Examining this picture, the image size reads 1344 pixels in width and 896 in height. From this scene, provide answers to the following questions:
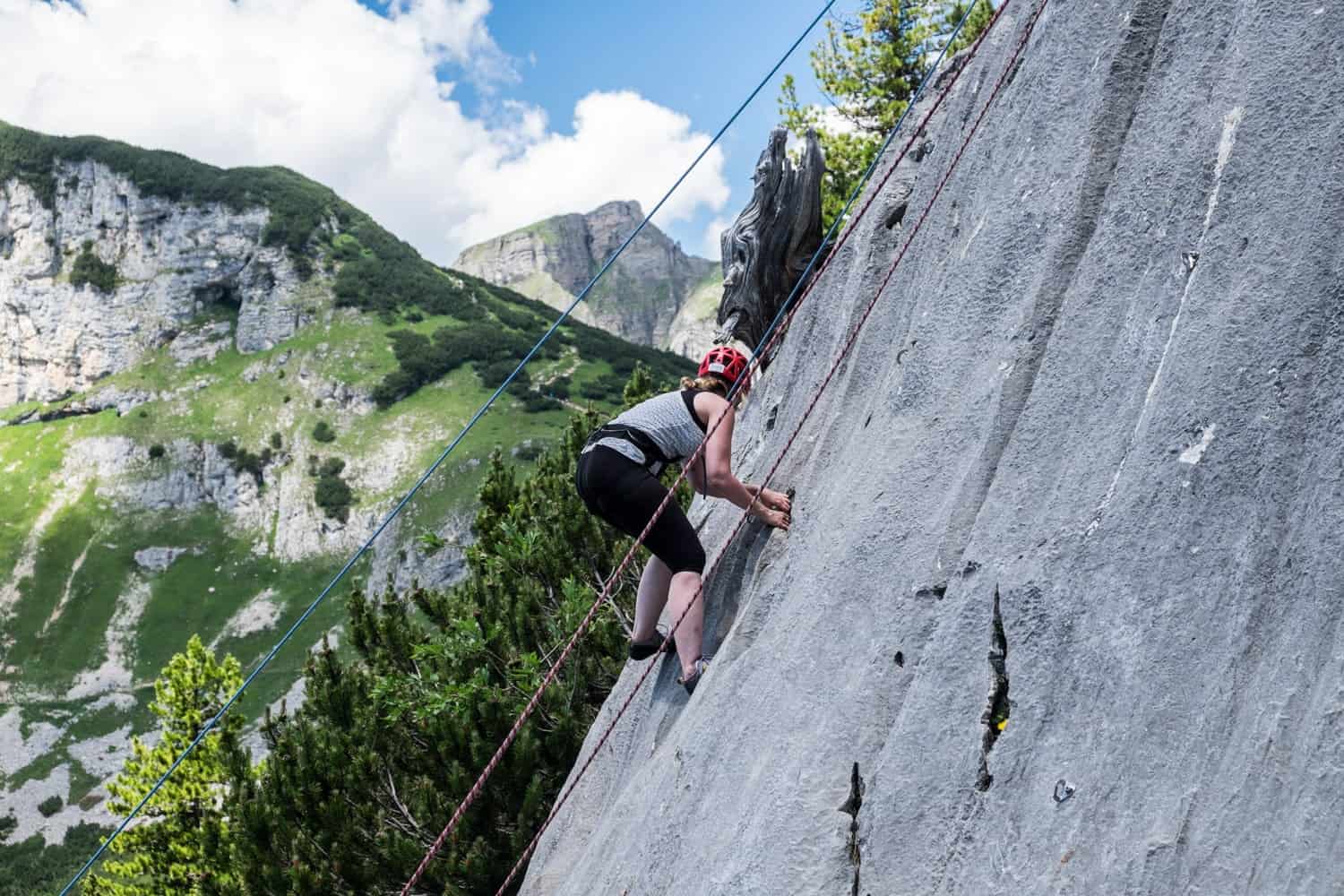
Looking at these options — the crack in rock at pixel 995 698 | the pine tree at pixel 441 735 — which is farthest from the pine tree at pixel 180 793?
the crack in rock at pixel 995 698

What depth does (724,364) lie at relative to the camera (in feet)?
20.2

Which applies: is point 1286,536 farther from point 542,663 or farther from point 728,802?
point 542,663

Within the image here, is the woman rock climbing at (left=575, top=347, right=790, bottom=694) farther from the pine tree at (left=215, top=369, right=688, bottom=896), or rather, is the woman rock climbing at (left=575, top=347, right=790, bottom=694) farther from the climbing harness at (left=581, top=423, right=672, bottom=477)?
the pine tree at (left=215, top=369, right=688, bottom=896)

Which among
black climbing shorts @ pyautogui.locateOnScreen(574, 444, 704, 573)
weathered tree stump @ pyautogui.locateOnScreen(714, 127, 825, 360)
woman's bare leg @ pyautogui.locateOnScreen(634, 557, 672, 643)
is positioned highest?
weathered tree stump @ pyautogui.locateOnScreen(714, 127, 825, 360)

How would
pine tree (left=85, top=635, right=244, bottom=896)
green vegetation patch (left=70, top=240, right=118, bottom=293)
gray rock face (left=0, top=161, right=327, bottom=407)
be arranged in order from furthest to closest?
green vegetation patch (left=70, top=240, right=118, bottom=293), gray rock face (left=0, top=161, right=327, bottom=407), pine tree (left=85, top=635, right=244, bottom=896)

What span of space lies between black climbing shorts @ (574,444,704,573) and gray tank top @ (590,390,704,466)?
0.09 m

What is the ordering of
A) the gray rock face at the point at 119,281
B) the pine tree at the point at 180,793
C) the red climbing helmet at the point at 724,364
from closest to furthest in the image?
the red climbing helmet at the point at 724,364 → the pine tree at the point at 180,793 → the gray rock face at the point at 119,281

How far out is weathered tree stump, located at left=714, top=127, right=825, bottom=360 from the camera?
895 centimetres

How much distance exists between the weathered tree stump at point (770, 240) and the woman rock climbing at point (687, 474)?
323 cm

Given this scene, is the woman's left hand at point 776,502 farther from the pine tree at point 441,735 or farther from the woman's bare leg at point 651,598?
the pine tree at point 441,735

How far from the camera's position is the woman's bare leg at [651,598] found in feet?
20.8

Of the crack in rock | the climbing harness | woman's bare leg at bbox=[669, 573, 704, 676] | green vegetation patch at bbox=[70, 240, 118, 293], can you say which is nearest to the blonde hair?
the climbing harness

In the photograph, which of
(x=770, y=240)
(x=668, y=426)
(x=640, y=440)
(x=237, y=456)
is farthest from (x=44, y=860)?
(x=668, y=426)

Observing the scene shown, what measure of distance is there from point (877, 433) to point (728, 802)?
1.82 m
